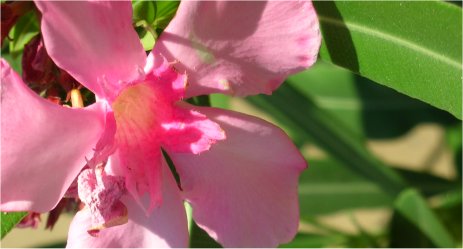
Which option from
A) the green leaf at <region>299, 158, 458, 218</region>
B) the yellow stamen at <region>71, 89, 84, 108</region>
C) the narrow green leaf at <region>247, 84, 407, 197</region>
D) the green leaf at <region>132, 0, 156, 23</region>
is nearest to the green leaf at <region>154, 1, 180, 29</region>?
the green leaf at <region>132, 0, 156, 23</region>

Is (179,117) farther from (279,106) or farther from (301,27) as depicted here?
(279,106)

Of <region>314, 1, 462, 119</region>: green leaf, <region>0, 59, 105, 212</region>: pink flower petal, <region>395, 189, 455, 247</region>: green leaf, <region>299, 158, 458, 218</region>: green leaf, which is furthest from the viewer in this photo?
<region>299, 158, 458, 218</region>: green leaf

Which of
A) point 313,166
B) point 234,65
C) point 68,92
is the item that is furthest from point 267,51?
point 313,166

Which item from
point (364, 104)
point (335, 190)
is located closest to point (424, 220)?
point (335, 190)

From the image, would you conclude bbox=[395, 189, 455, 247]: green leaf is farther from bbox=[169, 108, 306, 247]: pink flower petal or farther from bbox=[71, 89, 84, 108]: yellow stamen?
bbox=[71, 89, 84, 108]: yellow stamen

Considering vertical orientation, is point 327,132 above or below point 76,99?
below

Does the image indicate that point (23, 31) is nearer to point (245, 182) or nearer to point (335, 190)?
point (245, 182)
